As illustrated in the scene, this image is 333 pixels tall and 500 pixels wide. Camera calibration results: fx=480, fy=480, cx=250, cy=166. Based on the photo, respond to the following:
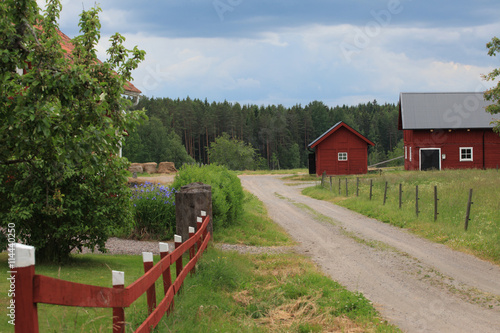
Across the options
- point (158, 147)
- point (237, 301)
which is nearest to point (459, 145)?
point (237, 301)

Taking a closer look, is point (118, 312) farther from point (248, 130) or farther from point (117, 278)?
point (248, 130)

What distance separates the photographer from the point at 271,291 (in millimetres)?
7766

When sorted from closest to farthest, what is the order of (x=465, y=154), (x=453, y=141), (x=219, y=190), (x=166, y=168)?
(x=219, y=190) → (x=465, y=154) → (x=453, y=141) → (x=166, y=168)

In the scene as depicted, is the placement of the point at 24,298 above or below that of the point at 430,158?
below

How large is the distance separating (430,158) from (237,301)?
130 ft

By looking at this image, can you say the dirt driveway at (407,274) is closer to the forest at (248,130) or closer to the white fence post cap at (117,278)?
the white fence post cap at (117,278)

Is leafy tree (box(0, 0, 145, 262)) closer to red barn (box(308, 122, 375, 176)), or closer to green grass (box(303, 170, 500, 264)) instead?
green grass (box(303, 170, 500, 264))

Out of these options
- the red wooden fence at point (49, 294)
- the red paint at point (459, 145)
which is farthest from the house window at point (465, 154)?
the red wooden fence at point (49, 294)

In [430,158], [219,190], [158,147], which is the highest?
[158,147]

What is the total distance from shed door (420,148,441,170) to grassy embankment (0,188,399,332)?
118 ft

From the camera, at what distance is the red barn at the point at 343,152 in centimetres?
4728

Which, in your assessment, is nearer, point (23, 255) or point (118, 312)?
point (23, 255)

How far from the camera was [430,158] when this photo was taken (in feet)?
141

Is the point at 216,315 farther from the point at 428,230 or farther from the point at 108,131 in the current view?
the point at 428,230
